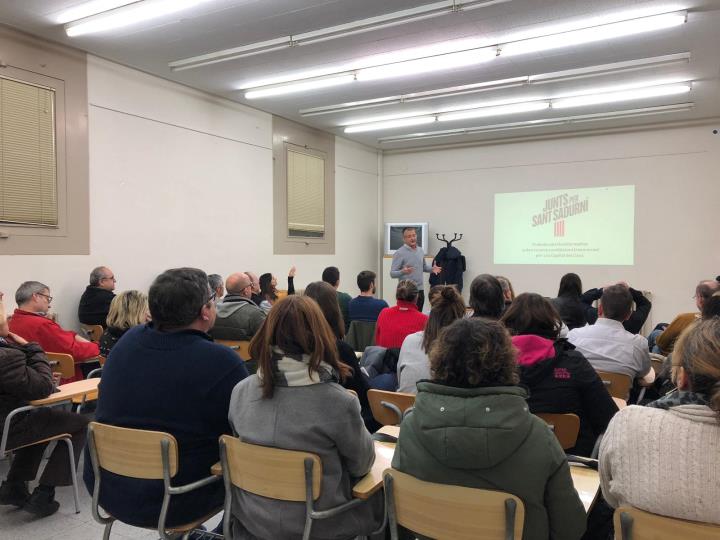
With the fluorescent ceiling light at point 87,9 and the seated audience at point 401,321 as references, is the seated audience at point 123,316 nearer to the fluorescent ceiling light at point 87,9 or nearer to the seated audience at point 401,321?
the seated audience at point 401,321

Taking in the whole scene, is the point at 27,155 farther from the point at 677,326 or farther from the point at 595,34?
the point at 677,326

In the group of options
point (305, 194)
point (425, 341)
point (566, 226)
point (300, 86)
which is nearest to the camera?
point (425, 341)

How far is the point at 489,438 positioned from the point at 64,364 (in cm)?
302

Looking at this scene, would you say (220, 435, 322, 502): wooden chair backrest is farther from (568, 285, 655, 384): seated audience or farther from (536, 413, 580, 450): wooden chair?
(568, 285, 655, 384): seated audience

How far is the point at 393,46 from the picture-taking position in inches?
201

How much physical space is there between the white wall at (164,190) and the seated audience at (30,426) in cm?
225

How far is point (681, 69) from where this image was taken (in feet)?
18.7

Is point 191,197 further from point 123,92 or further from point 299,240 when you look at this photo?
point 299,240

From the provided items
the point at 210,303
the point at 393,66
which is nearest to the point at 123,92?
the point at 393,66

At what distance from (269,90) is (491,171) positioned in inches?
169

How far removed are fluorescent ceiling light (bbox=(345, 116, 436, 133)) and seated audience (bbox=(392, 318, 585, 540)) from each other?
6592mm

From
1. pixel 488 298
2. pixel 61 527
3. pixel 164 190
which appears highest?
pixel 164 190

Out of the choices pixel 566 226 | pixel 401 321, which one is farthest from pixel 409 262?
pixel 401 321

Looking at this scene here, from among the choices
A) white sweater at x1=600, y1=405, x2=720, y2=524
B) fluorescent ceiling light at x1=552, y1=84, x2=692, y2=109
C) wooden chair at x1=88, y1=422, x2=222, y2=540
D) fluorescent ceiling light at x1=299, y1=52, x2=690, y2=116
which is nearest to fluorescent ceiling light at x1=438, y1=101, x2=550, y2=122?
fluorescent ceiling light at x1=552, y1=84, x2=692, y2=109
